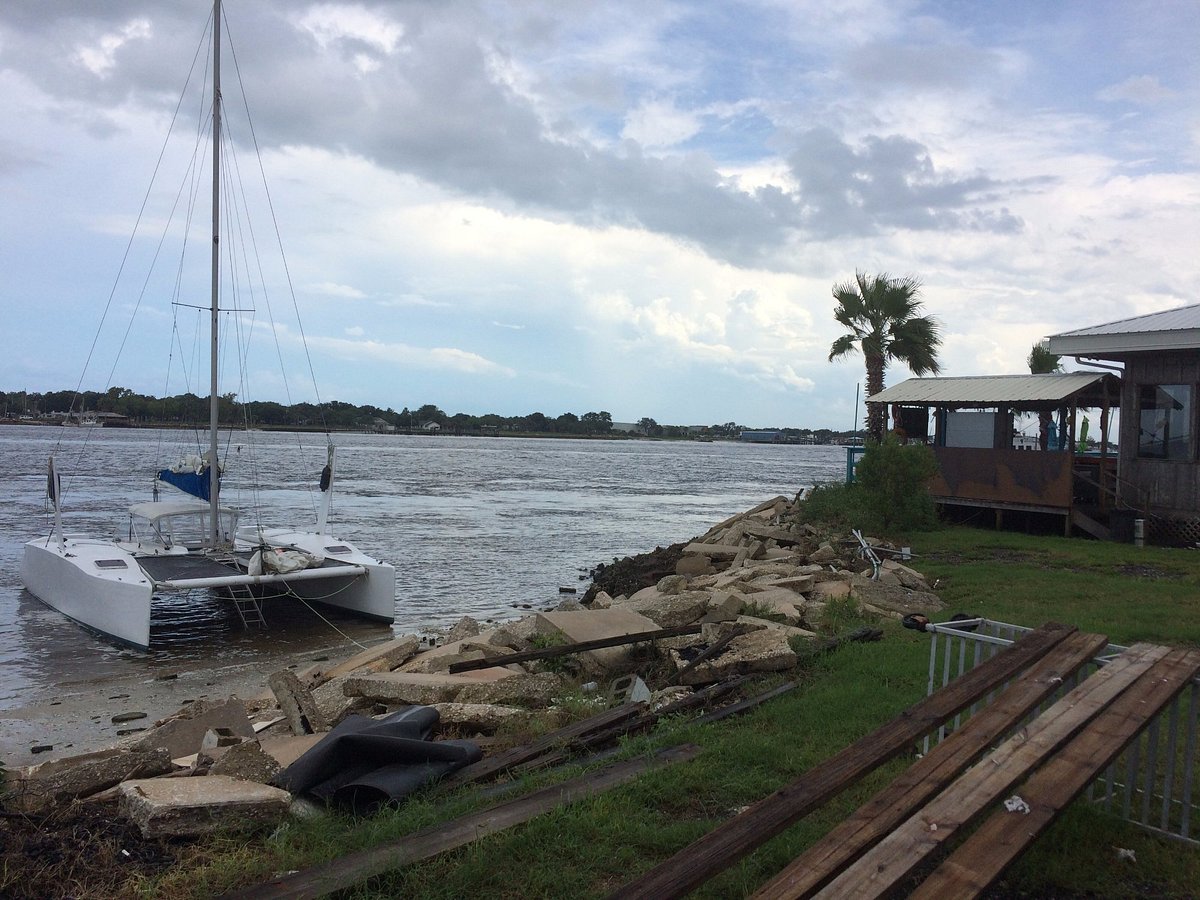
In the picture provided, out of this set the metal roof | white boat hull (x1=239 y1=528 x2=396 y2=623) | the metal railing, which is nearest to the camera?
the metal railing

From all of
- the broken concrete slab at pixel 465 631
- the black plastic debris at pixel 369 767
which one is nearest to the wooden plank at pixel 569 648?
the black plastic debris at pixel 369 767

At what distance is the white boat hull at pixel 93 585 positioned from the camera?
476 inches

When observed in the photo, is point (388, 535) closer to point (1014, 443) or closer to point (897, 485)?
point (897, 485)

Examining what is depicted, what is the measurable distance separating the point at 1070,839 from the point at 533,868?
7.71 feet

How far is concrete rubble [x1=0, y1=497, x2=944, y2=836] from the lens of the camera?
439 cm

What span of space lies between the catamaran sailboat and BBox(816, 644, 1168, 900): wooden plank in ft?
36.6

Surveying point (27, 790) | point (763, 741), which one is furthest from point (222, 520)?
point (763, 741)

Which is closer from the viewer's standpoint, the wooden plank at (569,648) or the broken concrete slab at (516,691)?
the broken concrete slab at (516,691)

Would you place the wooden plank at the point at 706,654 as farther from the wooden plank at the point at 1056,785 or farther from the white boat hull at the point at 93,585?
the white boat hull at the point at 93,585

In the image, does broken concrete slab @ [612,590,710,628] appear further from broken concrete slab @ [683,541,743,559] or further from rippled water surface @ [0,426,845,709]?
broken concrete slab @ [683,541,743,559]

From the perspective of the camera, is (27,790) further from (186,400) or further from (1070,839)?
(186,400)

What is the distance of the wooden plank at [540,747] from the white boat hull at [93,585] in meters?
8.47

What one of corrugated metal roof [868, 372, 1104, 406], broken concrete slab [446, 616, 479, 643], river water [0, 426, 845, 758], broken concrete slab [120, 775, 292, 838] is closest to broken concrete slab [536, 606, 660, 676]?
broken concrete slab [446, 616, 479, 643]

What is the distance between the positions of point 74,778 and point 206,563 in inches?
388
